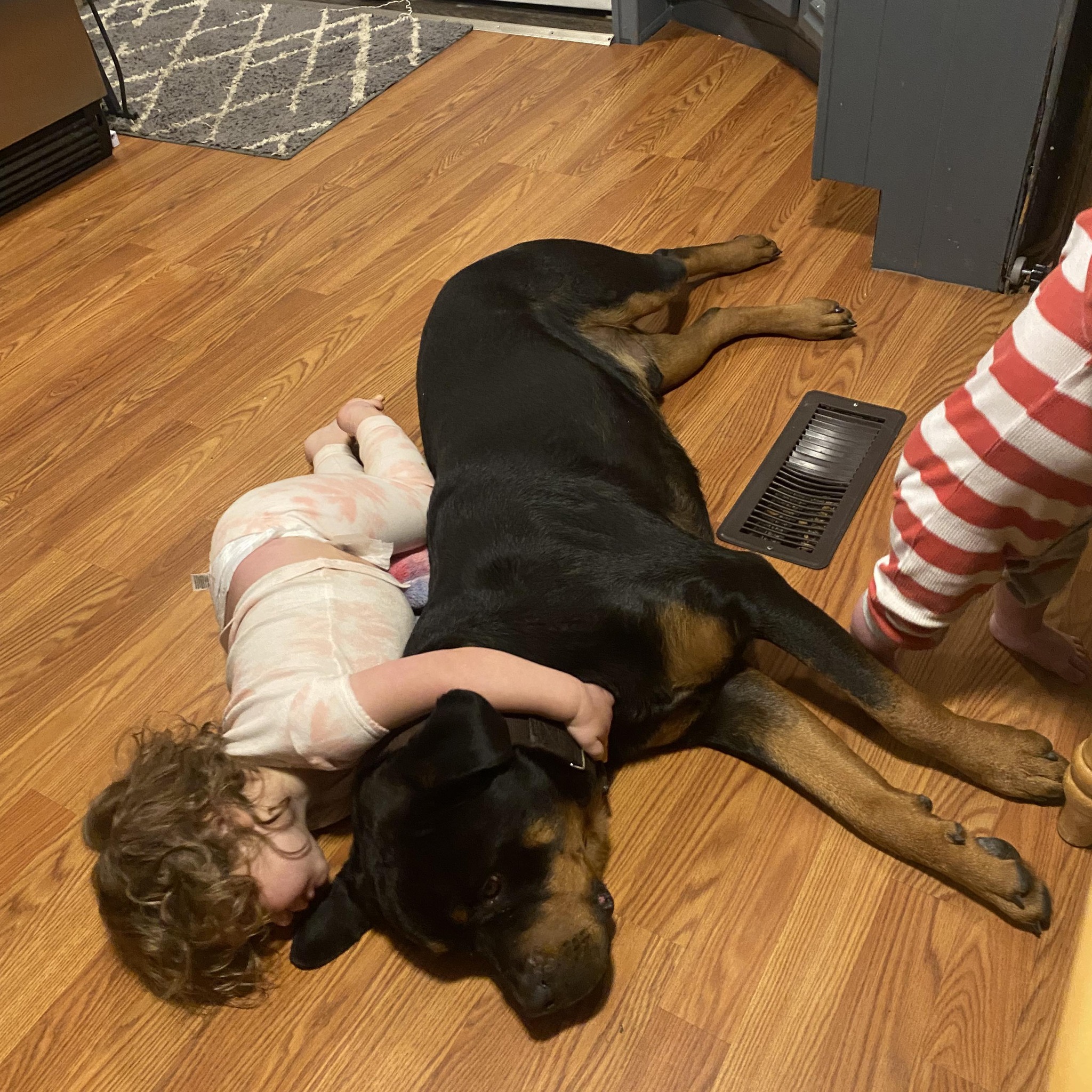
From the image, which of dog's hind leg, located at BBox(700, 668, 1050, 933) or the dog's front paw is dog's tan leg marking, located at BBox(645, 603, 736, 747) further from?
the dog's front paw

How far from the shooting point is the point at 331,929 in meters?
1.37

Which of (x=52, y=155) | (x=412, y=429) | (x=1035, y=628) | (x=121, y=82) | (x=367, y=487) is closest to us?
(x=1035, y=628)

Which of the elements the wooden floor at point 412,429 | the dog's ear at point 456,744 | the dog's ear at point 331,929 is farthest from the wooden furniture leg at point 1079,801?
the dog's ear at point 331,929

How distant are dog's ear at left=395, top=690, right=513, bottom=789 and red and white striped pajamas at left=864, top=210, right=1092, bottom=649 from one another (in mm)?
553

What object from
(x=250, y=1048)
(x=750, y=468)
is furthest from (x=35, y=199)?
(x=250, y=1048)

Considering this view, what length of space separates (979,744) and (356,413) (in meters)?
1.36

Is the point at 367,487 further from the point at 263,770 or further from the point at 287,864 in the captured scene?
the point at 287,864

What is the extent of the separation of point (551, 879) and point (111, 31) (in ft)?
14.6

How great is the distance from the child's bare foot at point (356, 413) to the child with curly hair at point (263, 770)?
568 millimetres

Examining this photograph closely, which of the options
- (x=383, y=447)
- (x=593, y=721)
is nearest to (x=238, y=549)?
(x=383, y=447)

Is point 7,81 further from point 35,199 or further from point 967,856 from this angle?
point 967,856

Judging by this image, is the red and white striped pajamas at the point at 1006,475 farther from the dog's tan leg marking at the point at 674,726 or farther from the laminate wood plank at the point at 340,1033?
the laminate wood plank at the point at 340,1033

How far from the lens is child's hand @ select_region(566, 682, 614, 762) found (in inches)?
52.6

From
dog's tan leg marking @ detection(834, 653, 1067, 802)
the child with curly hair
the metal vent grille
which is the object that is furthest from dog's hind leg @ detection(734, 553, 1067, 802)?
the metal vent grille
